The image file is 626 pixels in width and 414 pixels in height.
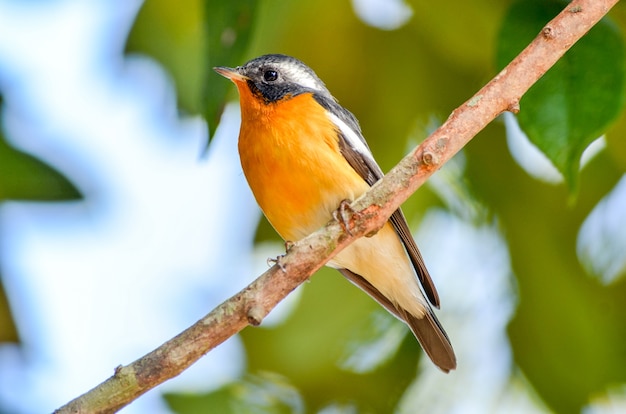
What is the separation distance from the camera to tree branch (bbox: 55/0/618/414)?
2.32 m

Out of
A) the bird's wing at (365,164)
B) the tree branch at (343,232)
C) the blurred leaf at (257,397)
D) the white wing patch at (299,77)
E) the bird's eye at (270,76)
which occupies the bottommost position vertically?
the tree branch at (343,232)

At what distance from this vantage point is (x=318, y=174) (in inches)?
140

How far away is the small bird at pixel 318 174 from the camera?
3562 millimetres

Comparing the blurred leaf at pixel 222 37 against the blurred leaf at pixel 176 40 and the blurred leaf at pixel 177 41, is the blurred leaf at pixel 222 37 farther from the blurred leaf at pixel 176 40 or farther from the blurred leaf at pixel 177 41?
the blurred leaf at pixel 176 40

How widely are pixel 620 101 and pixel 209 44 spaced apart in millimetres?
1340

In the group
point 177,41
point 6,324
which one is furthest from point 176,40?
point 6,324

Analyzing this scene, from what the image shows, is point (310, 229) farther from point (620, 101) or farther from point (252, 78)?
point (620, 101)

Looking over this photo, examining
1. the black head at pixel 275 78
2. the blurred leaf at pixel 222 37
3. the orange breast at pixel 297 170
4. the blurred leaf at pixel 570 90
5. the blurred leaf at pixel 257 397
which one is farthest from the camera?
the black head at pixel 275 78

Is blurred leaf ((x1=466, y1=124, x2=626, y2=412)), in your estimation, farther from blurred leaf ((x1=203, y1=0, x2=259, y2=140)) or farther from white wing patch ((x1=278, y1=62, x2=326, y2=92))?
blurred leaf ((x1=203, y1=0, x2=259, y2=140))

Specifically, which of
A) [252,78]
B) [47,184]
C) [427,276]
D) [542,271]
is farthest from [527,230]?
[47,184]

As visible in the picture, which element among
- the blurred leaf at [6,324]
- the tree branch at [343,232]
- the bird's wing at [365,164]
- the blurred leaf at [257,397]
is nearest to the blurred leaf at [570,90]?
the tree branch at [343,232]

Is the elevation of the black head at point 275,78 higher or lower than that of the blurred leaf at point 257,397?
higher

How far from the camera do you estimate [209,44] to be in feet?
9.80

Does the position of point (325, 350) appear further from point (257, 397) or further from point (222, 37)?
point (222, 37)
